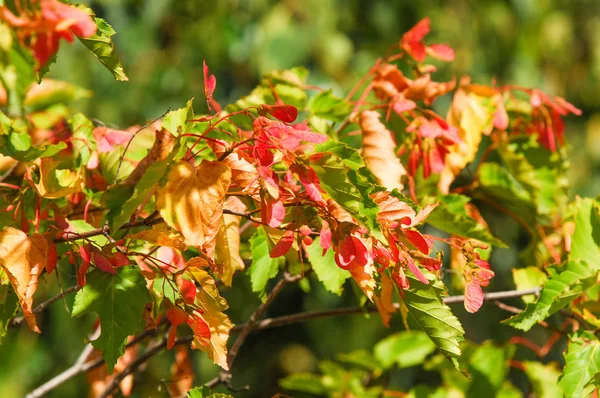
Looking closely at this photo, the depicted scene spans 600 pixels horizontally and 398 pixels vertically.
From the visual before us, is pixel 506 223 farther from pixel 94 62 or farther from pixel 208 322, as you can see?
pixel 208 322

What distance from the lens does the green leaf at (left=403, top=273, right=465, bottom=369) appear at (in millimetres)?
837

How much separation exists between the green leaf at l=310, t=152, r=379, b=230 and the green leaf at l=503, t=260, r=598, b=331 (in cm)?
31

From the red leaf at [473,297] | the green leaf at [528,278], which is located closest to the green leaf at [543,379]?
the green leaf at [528,278]

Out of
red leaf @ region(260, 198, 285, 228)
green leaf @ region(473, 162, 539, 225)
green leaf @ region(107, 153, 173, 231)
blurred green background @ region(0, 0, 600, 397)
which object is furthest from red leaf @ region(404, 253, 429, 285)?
blurred green background @ region(0, 0, 600, 397)

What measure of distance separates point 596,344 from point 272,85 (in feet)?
2.05

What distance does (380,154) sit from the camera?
1072 millimetres

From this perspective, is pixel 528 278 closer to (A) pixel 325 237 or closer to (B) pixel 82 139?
(A) pixel 325 237

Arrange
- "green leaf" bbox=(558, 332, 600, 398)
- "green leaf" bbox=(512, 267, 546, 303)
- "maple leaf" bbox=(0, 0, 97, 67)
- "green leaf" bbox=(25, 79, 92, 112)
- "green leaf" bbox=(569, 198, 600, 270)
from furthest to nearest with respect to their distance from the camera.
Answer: "green leaf" bbox=(25, 79, 92, 112) → "green leaf" bbox=(512, 267, 546, 303) → "green leaf" bbox=(569, 198, 600, 270) → "green leaf" bbox=(558, 332, 600, 398) → "maple leaf" bbox=(0, 0, 97, 67)

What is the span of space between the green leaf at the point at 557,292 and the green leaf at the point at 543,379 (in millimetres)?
400

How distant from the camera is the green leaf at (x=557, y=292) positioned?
3.17 feet

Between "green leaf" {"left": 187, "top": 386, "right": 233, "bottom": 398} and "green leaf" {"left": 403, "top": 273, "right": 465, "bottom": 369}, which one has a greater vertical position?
"green leaf" {"left": 403, "top": 273, "right": 465, "bottom": 369}

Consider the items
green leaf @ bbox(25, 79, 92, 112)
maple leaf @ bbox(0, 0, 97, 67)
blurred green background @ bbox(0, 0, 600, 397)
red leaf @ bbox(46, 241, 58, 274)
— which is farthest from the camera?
blurred green background @ bbox(0, 0, 600, 397)

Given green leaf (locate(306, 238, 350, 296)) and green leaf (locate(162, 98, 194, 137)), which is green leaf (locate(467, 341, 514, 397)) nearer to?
green leaf (locate(306, 238, 350, 296))

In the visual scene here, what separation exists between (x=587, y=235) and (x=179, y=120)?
0.60m
